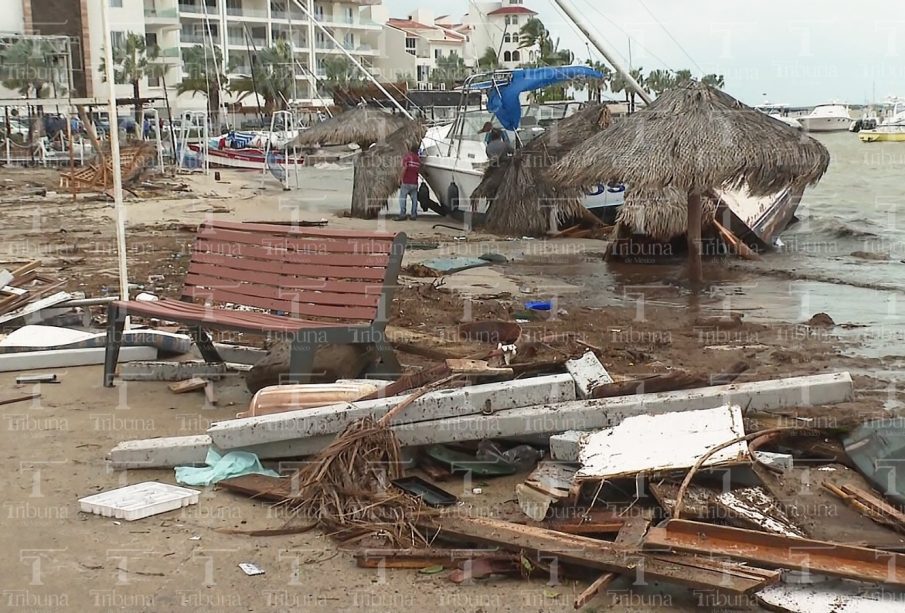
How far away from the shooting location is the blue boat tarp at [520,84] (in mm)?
19594

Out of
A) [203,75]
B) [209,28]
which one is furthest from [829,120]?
[209,28]

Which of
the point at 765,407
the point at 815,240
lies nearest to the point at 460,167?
the point at 815,240

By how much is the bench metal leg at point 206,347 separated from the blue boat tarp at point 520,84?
45.4 feet

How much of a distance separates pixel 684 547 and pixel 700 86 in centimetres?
976

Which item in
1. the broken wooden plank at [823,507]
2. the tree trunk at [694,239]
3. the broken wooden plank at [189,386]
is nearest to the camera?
the broken wooden plank at [823,507]

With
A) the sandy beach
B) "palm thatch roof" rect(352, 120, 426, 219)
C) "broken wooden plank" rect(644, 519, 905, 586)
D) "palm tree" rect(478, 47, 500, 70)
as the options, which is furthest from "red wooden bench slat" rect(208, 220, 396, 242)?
"palm tree" rect(478, 47, 500, 70)

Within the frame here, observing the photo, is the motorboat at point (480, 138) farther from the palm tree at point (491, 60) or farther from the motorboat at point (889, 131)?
the motorboat at point (889, 131)

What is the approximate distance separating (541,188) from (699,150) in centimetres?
Result: 678

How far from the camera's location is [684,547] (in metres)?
3.55

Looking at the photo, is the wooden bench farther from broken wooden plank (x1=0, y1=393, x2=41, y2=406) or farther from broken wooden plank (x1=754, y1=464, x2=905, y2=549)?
broken wooden plank (x1=754, y1=464, x2=905, y2=549)

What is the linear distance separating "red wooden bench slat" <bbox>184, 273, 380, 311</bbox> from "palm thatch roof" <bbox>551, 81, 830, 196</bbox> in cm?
637

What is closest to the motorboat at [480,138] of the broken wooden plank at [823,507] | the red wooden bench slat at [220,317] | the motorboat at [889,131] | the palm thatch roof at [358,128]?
the palm thatch roof at [358,128]

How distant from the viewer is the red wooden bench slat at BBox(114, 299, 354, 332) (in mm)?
5668

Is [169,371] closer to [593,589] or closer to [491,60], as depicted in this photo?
[593,589]
